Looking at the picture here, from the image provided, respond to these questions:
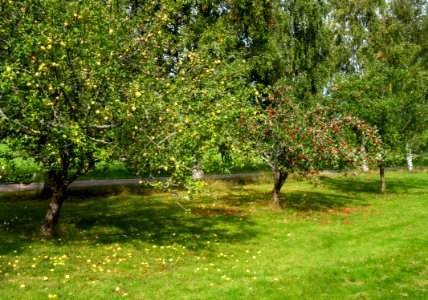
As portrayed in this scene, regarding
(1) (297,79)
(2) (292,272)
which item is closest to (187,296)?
(2) (292,272)

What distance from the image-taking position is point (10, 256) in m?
12.1

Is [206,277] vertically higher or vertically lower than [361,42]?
lower

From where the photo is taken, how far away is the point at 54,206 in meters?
14.5

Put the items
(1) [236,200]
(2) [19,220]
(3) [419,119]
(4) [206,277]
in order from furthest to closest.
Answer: (3) [419,119] < (1) [236,200] < (2) [19,220] < (4) [206,277]

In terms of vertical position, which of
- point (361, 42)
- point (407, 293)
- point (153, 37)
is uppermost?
point (361, 42)

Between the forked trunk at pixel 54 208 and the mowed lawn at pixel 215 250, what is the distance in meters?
0.43

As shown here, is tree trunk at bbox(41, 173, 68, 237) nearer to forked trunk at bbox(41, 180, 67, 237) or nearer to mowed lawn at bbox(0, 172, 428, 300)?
forked trunk at bbox(41, 180, 67, 237)

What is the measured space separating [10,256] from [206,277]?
5.86 m

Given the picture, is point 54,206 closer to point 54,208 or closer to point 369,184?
point 54,208

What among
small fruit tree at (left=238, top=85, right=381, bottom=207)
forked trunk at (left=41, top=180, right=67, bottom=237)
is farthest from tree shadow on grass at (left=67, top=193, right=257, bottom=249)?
small fruit tree at (left=238, top=85, right=381, bottom=207)

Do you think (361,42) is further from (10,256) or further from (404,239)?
(10,256)

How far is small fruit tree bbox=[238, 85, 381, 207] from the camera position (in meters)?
19.0

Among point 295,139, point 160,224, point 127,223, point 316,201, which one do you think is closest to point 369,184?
point 316,201

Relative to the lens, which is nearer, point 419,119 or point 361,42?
point 419,119
